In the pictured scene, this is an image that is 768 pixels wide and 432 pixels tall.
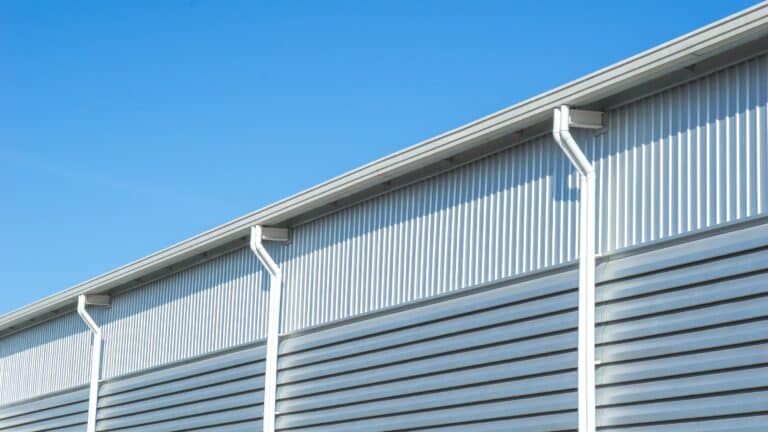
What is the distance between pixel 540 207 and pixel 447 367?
7.76 ft

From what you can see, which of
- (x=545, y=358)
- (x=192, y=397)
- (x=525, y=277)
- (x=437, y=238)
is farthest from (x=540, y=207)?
(x=192, y=397)

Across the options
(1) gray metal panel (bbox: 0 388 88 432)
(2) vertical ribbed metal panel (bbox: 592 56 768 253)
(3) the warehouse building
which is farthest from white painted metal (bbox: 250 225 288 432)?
(1) gray metal panel (bbox: 0 388 88 432)

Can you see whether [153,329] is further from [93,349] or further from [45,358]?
[45,358]

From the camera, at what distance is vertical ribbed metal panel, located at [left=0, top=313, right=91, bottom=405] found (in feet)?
88.2

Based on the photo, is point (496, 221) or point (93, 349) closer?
point (496, 221)

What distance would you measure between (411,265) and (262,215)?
139 inches

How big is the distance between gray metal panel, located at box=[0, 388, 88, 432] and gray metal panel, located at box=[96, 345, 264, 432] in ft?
3.86

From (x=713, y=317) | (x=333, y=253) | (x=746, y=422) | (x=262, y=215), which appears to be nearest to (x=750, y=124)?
(x=713, y=317)

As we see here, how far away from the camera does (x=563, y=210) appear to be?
14688mm

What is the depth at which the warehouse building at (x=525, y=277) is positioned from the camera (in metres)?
12.5

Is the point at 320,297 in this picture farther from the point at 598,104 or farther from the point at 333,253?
the point at 598,104

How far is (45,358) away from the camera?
2861 centimetres

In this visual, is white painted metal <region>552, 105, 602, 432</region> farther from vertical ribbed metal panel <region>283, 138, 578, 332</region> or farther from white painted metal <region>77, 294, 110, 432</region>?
white painted metal <region>77, 294, 110, 432</region>

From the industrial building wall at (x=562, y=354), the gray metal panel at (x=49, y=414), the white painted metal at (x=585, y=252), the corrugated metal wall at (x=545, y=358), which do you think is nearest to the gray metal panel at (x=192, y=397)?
the corrugated metal wall at (x=545, y=358)
